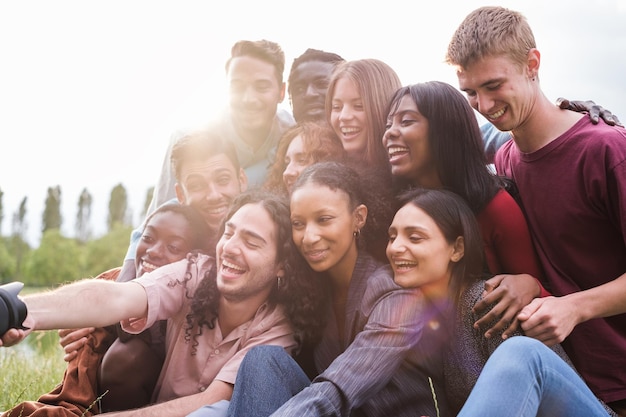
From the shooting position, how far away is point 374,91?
3.72 meters

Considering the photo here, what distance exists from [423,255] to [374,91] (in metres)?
1.06

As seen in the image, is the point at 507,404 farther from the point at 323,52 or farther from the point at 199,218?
the point at 323,52

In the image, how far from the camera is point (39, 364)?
5.73 m

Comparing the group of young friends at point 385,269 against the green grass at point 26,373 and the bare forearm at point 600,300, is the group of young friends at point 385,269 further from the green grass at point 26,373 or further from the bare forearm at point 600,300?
the green grass at point 26,373

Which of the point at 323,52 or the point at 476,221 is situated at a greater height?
the point at 323,52

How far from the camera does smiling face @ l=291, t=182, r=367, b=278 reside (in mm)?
3473

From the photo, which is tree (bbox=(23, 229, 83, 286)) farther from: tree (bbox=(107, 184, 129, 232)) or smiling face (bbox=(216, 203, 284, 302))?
smiling face (bbox=(216, 203, 284, 302))

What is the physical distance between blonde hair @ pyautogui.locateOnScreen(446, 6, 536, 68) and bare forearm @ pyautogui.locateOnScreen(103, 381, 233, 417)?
2.09 metres

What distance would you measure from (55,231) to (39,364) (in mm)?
33760

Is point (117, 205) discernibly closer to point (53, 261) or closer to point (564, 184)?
point (53, 261)

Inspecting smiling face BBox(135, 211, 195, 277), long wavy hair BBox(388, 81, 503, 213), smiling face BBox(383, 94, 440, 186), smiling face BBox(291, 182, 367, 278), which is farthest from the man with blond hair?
smiling face BBox(135, 211, 195, 277)

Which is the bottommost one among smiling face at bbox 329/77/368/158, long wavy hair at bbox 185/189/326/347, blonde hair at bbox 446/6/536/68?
long wavy hair at bbox 185/189/326/347

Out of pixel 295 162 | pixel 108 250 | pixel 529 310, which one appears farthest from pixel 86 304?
pixel 108 250

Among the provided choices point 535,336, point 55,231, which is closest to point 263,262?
point 535,336
